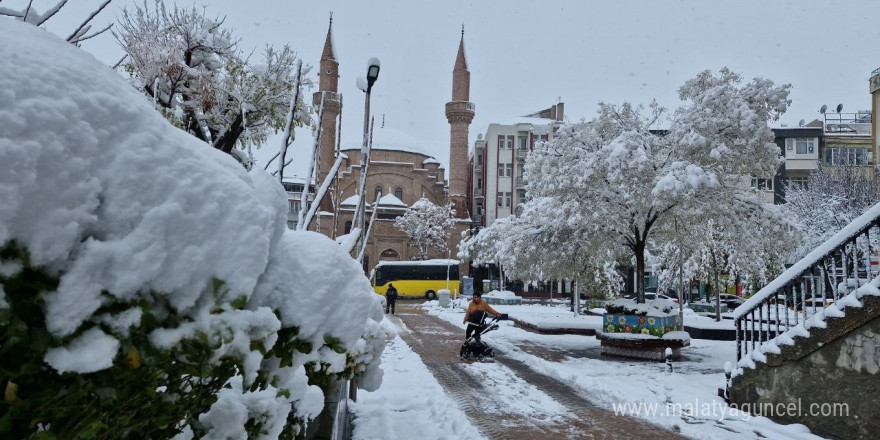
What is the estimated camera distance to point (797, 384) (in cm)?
715

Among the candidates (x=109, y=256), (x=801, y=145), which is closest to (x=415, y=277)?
(x=801, y=145)

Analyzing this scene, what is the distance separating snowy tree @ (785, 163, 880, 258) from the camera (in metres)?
27.5

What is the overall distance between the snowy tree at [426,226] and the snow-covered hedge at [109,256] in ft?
164

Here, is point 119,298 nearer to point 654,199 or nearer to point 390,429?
point 390,429

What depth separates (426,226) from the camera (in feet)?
170

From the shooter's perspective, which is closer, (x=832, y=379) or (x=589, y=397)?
(x=832, y=379)

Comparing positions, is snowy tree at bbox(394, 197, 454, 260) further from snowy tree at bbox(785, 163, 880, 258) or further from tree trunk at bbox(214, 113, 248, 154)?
tree trunk at bbox(214, 113, 248, 154)

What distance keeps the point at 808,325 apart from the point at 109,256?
8.07 m

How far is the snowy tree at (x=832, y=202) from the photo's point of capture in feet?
90.3

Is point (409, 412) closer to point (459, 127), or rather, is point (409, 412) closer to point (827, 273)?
point (827, 273)

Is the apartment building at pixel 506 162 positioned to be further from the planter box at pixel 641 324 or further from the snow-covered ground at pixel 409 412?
the snow-covered ground at pixel 409 412

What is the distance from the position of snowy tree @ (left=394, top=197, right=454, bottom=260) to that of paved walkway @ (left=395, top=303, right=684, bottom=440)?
38.1m

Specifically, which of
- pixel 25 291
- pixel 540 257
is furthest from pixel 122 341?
pixel 540 257

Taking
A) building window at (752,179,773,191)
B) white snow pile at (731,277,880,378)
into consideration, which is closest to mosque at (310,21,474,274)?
building window at (752,179,773,191)
